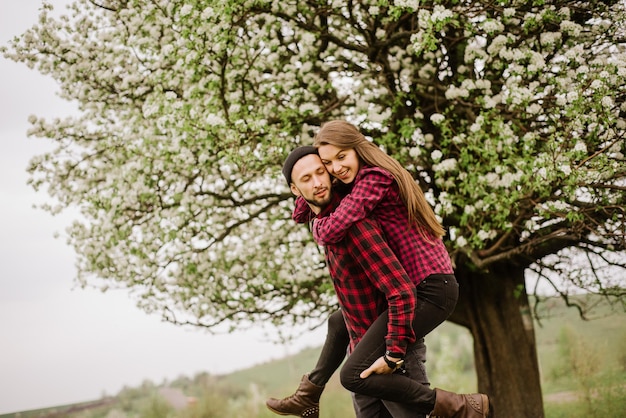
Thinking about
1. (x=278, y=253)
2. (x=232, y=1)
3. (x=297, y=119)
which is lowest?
(x=278, y=253)

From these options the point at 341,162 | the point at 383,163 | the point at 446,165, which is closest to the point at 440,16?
the point at 446,165

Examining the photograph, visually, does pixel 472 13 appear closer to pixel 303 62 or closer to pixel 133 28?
pixel 303 62

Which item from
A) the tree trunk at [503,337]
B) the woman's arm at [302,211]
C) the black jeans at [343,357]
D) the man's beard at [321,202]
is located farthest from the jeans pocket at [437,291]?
the tree trunk at [503,337]

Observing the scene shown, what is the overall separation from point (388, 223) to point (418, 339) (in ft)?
2.87

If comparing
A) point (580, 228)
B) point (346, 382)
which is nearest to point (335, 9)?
point (580, 228)

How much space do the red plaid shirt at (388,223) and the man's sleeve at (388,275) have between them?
0.11 metres

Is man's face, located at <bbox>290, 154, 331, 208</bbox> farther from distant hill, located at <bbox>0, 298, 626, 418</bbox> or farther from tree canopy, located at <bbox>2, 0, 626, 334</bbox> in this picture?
distant hill, located at <bbox>0, 298, 626, 418</bbox>

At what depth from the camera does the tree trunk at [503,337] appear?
11.2m

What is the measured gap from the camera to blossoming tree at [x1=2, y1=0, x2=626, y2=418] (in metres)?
8.53

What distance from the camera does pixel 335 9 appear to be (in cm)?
933

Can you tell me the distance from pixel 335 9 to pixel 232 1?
158 cm

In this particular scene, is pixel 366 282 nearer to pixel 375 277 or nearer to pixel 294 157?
pixel 375 277

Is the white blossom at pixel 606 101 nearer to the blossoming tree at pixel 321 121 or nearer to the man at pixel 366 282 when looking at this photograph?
the blossoming tree at pixel 321 121

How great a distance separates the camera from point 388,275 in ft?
14.9
